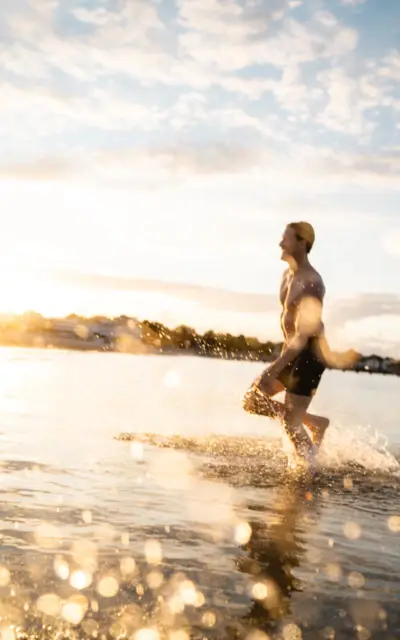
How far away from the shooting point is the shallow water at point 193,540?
13.4 feet

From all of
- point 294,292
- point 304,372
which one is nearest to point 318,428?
point 304,372

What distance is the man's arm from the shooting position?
873cm

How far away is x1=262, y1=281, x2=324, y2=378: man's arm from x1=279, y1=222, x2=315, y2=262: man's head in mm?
360

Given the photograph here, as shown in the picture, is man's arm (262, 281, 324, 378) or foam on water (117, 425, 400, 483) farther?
foam on water (117, 425, 400, 483)

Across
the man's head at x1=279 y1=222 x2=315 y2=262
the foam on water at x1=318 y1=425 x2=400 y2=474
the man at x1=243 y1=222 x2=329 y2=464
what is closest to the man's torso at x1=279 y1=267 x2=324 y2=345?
the man at x1=243 y1=222 x2=329 y2=464

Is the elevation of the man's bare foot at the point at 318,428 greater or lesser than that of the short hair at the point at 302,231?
lesser

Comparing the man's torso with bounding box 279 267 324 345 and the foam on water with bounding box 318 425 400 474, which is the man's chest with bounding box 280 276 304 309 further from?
the foam on water with bounding box 318 425 400 474

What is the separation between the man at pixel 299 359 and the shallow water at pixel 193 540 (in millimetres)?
534

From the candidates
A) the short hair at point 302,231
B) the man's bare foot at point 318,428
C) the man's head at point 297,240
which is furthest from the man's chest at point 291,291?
the man's bare foot at point 318,428

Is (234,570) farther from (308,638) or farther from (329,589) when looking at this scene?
(308,638)

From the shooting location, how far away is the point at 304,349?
8.76 m

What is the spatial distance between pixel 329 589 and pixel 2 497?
321cm

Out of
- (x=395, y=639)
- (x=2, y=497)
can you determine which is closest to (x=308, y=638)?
(x=395, y=639)

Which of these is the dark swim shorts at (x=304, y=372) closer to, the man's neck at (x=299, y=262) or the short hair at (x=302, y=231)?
the man's neck at (x=299, y=262)
